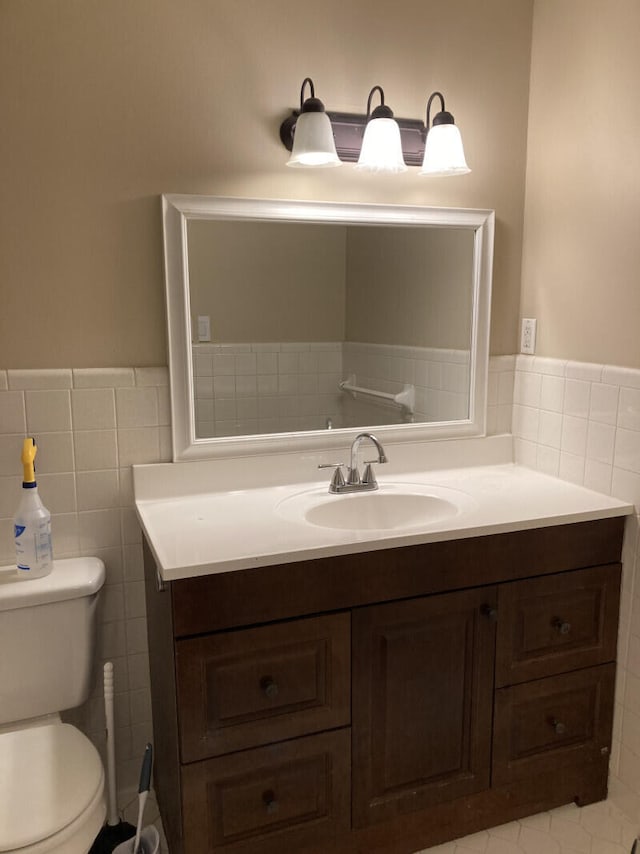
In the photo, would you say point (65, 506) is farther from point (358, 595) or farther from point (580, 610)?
point (580, 610)

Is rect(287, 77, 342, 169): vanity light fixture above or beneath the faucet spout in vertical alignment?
above

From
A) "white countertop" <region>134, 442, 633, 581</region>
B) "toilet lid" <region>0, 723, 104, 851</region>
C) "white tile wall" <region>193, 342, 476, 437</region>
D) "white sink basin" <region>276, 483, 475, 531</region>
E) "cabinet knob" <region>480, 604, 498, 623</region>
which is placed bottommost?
"toilet lid" <region>0, 723, 104, 851</region>

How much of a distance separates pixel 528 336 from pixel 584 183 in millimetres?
464

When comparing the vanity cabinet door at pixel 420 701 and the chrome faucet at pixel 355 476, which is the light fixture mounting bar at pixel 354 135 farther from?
the vanity cabinet door at pixel 420 701

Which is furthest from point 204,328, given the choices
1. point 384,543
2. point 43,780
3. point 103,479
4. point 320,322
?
point 43,780

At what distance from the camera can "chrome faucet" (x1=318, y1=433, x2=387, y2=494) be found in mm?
1871

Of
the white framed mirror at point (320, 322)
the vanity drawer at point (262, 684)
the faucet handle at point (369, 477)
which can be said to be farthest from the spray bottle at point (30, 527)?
the faucet handle at point (369, 477)

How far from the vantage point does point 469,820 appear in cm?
174

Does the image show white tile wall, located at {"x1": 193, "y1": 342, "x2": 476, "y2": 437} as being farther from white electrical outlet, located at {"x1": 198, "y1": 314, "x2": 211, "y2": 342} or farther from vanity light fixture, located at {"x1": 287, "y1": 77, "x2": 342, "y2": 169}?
vanity light fixture, located at {"x1": 287, "y1": 77, "x2": 342, "y2": 169}

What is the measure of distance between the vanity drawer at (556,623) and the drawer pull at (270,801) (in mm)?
597

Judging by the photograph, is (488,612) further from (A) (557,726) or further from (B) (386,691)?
(A) (557,726)

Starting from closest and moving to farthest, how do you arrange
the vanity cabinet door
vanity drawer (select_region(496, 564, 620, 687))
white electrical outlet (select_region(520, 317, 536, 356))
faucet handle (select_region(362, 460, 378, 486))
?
the vanity cabinet door, vanity drawer (select_region(496, 564, 620, 687)), faucet handle (select_region(362, 460, 378, 486)), white electrical outlet (select_region(520, 317, 536, 356))

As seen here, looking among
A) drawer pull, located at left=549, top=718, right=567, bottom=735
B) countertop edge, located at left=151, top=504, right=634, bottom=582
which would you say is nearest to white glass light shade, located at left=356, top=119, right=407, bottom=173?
countertop edge, located at left=151, top=504, right=634, bottom=582

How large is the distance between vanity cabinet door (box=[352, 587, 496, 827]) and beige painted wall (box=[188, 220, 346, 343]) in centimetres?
79
